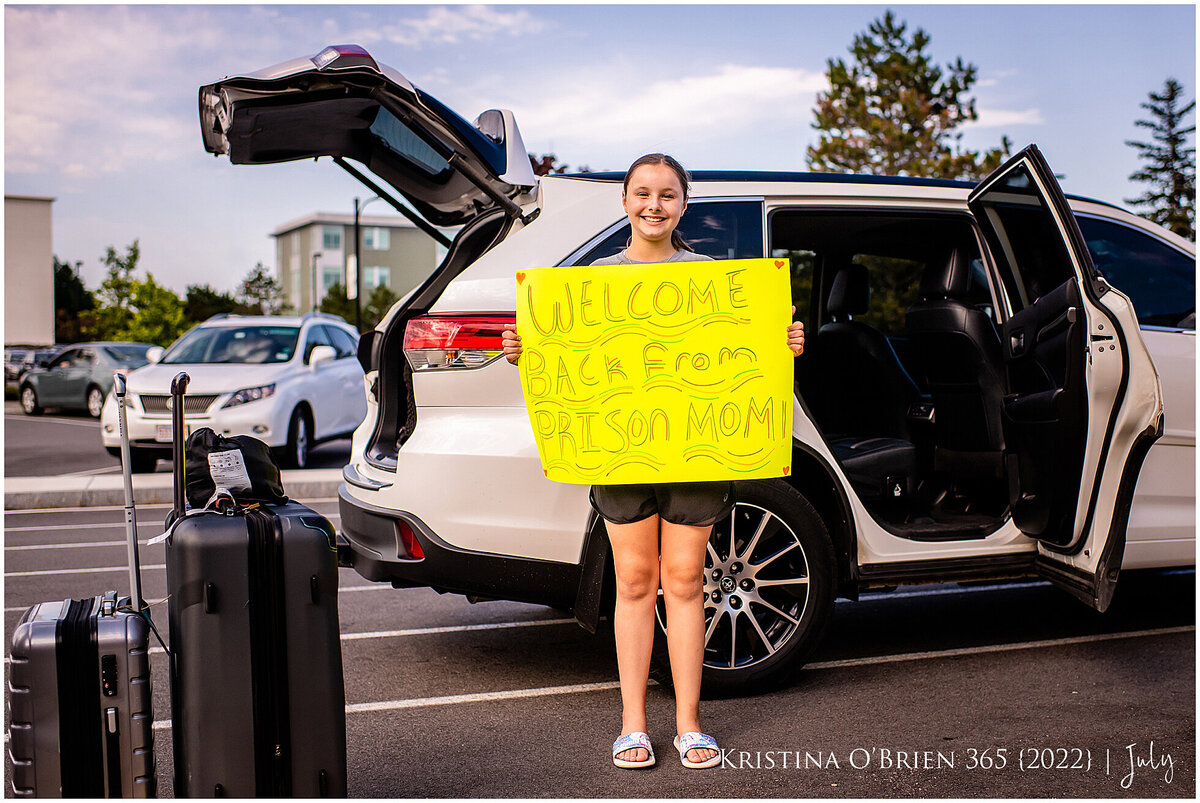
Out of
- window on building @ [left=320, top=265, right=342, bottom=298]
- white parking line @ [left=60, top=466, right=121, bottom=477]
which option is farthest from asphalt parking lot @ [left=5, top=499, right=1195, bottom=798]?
window on building @ [left=320, top=265, right=342, bottom=298]

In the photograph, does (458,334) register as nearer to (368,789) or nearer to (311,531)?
(311,531)

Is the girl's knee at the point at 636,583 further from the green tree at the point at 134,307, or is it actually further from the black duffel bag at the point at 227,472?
the green tree at the point at 134,307

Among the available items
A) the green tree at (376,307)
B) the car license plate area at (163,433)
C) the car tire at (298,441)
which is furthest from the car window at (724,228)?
the green tree at (376,307)

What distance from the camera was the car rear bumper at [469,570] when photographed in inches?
145

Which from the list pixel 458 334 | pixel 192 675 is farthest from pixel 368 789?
pixel 458 334

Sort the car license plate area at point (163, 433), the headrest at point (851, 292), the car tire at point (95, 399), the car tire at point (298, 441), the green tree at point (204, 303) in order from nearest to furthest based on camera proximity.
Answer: the headrest at point (851, 292) → the car license plate area at point (163, 433) → the car tire at point (298, 441) → the car tire at point (95, 399) → the green tree at point (204, 303)

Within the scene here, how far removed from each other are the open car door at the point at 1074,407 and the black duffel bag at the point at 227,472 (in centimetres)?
287

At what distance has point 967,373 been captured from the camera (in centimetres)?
477

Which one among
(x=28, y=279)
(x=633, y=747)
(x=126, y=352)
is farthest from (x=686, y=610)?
(x=28, y=279)

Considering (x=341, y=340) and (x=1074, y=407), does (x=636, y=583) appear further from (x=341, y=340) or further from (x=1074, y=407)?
(x=341, y=340)

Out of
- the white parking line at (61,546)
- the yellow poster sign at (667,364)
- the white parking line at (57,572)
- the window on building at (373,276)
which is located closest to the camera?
the yellow poster sign at (667,364)

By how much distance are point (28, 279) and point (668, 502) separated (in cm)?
6153

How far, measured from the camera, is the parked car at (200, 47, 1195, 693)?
3672 mm

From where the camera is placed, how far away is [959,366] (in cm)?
479
